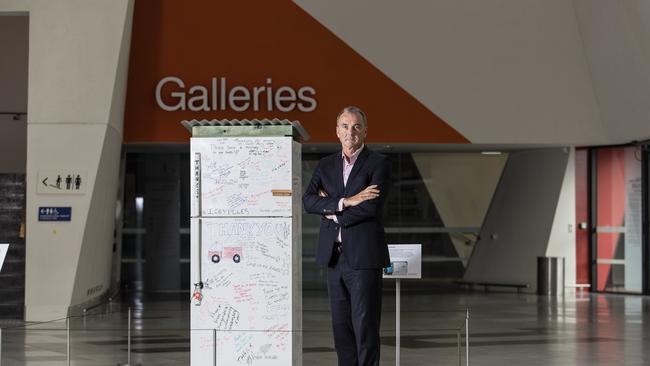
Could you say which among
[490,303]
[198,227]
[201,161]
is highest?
[201,161]

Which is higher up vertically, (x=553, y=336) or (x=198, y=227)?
(x=198, y=227)

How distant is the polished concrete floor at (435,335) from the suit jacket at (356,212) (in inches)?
50.9

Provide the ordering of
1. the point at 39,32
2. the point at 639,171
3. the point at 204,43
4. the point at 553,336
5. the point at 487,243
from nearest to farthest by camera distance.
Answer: the point at 553,336
the point at 39,32
the point at 204,43
the point at 639,171
the point at 487,243

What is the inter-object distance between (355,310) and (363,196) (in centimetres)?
64

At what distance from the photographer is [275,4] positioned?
18812 millimetres

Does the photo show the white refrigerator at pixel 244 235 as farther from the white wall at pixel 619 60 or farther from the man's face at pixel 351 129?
the white wall at pixel 619 60

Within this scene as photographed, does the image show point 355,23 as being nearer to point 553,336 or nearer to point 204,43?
point 204,43

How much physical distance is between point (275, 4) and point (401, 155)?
257 inches

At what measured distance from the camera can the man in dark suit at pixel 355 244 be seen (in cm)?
602

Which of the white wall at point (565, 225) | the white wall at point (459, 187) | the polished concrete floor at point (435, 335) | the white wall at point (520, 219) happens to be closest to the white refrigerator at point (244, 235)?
the polished concrete floor at point (435, 335)

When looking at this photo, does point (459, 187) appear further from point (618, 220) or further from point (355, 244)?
point (355, 244)

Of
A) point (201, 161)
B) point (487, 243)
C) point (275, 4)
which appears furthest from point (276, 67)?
point (201, 161)

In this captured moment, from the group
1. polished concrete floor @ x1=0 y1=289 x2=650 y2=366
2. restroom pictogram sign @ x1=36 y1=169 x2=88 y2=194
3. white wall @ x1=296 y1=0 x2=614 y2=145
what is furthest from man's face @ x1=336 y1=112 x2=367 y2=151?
white wall @ x1=296 y1=0 x2=614 y2=145

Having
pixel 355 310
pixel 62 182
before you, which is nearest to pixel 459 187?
pixel 62 182
